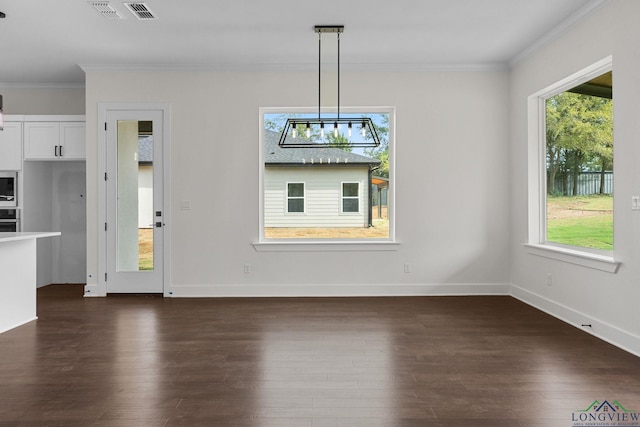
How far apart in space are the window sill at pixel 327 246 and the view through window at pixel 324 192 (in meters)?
0.14

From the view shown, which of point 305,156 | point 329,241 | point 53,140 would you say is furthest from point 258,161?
point 53,140

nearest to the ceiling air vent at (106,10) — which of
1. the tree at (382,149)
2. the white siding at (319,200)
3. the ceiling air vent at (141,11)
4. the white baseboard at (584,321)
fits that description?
the ceiling air vent at (141,11)

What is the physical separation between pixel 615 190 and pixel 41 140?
6598mm

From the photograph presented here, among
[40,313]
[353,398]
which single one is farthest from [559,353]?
[40,313]

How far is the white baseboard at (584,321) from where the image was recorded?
3.73m

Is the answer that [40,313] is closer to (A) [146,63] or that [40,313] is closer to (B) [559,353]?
(A) [146,63]

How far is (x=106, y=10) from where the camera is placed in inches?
167

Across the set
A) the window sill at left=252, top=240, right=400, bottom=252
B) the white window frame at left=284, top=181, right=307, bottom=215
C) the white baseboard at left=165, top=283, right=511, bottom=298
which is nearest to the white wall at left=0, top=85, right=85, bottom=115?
the white baseboard at left=165, top=283, right=511, bottom=298

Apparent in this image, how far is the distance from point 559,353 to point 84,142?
5973mm

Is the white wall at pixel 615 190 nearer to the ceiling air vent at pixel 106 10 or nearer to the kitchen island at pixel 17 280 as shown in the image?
the ceiling air vent at pixel 106 10

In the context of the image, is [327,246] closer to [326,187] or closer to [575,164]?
[326,187]

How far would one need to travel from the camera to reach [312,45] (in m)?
5.27

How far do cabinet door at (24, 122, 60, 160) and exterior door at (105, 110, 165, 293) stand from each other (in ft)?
3.05

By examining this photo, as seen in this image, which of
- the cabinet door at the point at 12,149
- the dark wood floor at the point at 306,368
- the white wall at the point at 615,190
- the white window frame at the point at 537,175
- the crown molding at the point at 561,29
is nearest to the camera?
the dark wood floor at the point at 306,368
